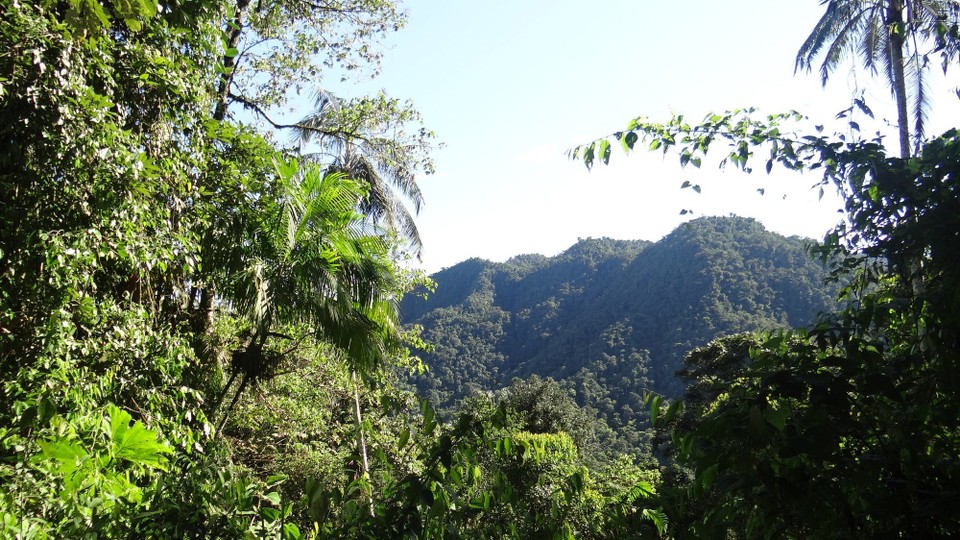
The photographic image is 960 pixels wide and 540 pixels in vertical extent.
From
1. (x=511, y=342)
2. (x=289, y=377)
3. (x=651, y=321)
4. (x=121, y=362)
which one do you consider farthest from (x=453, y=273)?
(x=121, y=362)

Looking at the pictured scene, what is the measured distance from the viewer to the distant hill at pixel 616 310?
41.2 m

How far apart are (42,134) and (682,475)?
15.4 metres

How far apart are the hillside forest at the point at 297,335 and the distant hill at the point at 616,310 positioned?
103ft

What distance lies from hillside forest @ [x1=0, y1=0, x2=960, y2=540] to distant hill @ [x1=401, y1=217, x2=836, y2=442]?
31.4 metres

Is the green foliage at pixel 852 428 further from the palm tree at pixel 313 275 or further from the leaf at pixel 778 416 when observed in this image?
the palm tree at pixel 313 275

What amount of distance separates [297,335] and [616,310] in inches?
1911

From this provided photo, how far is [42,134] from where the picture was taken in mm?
3160

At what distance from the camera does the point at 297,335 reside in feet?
22.6

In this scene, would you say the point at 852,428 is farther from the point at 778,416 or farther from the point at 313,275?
the point at 313,275

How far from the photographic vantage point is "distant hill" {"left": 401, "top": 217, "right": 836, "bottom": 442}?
4125 centimetres

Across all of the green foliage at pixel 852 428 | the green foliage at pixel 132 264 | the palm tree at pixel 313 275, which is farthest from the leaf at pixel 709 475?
the palm tree at pixel 313 275

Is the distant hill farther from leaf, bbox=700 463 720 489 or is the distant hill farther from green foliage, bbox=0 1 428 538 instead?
leaf, bbox=700 463 720 489

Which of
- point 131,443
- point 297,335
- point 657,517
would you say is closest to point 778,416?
point 657,517

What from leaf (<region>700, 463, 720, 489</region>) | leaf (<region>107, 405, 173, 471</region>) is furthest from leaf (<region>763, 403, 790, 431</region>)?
leaf (<region>107, 405, 173, 471</region>)
